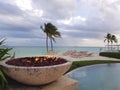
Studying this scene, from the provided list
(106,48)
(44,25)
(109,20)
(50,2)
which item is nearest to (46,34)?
(44,25)

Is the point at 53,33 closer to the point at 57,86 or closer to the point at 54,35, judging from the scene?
the point at 54,35

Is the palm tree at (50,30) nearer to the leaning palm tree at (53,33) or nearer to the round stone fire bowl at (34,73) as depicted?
the leaning palm tree at (53,33)

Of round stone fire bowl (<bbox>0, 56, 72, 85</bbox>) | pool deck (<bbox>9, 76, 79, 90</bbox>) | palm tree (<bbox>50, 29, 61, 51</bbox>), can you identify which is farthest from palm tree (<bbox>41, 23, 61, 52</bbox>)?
round stone fire bowl (<bbox>0, 56, 72, 85</bbox>)

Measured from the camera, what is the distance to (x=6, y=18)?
10.9 metres

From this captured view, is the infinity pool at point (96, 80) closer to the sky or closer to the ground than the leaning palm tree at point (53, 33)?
closer to the ground

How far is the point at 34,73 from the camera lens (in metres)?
3.22

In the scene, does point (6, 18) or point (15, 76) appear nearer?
point (15, 76)

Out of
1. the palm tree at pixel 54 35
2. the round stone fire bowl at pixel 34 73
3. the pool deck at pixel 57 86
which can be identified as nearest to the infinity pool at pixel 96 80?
→ the pool deck at pixel 57 86

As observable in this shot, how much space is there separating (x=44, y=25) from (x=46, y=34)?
162cm

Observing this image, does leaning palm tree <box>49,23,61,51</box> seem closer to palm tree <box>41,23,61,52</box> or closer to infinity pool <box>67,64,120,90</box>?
palm tree <box>41,23,61,52</box>

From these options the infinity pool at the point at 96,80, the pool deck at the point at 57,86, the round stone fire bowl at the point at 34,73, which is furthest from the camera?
the infinity pool at the point at 96,80

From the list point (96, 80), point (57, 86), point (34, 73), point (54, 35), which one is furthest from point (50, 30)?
point (34, 73)

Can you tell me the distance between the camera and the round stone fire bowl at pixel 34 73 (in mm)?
3216

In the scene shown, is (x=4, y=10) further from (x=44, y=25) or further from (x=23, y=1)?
(x=44, y=25)
